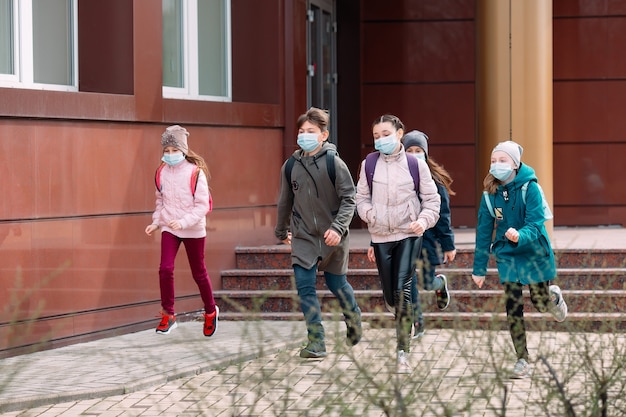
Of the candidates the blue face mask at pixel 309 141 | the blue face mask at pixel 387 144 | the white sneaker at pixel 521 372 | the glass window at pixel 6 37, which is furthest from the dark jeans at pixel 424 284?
the glass window at pixel 6 37

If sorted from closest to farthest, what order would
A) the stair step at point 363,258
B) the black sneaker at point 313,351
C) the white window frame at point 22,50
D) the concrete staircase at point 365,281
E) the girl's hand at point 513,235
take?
1. the girl's hand at point 513,235
2. the black sneaker at point 313,351
3. the white window frame at point 22,50
4. the concrete staircase at point 365,281
5. the stair step at point 363,258

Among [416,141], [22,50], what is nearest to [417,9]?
[416,141]

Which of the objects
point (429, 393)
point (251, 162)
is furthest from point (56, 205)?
point (429, 393)

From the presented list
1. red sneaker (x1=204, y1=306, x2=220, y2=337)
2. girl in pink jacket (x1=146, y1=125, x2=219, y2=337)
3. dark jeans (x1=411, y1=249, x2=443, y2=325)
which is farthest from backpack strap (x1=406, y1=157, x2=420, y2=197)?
red sneaker (x1=204, y1=306, x2=220, y2=337)

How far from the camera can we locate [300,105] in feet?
45.9

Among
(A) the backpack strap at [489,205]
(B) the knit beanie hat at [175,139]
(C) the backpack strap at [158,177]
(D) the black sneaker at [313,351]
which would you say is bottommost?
(D) the black sneaker at [313,351]

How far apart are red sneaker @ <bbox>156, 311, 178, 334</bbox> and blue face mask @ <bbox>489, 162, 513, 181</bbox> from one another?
3498 mm

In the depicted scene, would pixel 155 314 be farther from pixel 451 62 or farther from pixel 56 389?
pixel 451 62

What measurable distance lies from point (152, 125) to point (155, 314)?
5.64ft

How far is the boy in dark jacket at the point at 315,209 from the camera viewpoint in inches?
371

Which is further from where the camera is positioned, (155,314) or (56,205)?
→ (155,314)

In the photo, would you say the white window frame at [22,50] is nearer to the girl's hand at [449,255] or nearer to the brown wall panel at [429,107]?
the girl's hand at [449,255]

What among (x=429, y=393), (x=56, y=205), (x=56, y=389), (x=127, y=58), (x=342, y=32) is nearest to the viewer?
(x=429, y=393)

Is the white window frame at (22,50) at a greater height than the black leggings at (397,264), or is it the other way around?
the white window frame at (22,50)
